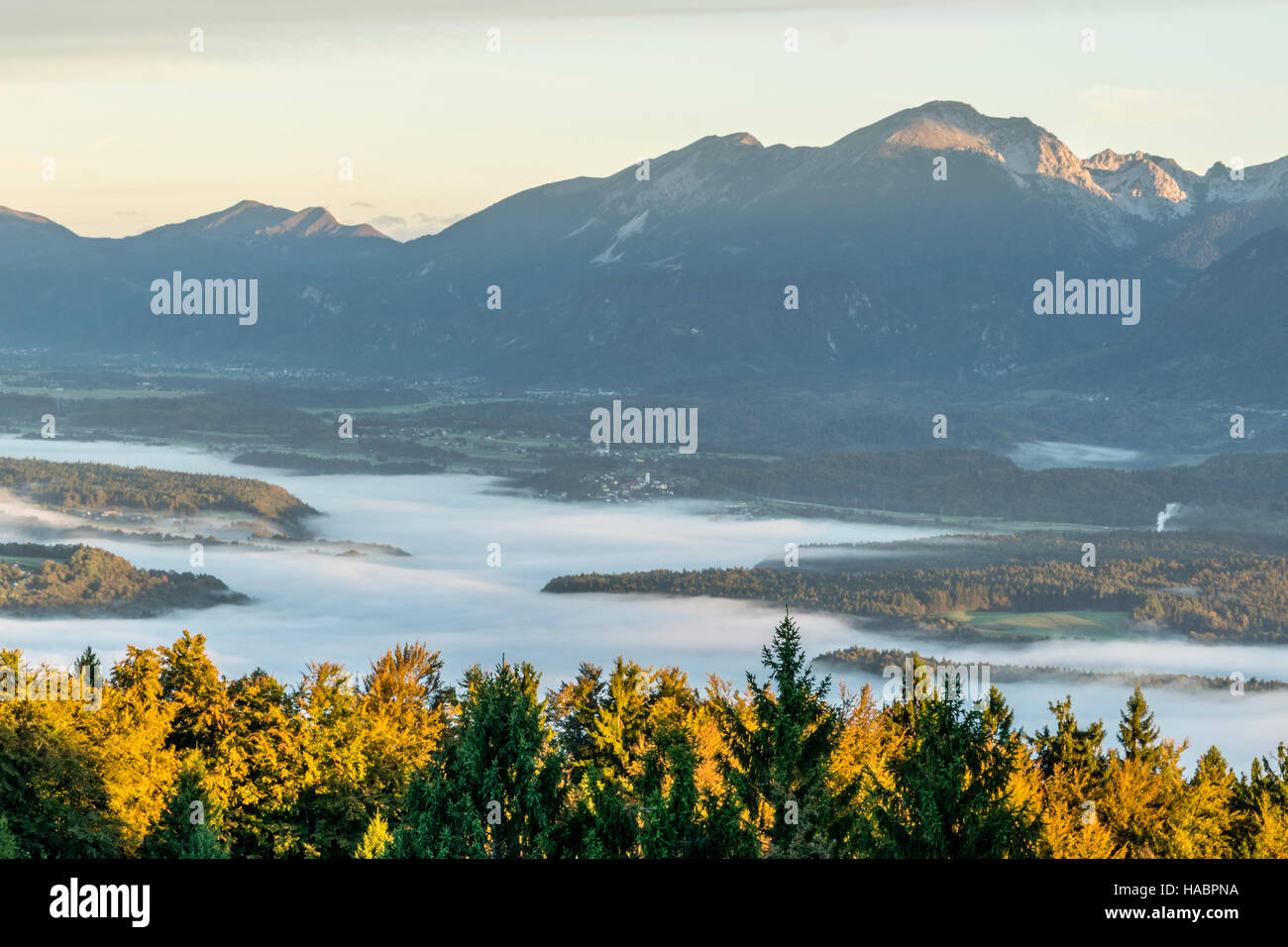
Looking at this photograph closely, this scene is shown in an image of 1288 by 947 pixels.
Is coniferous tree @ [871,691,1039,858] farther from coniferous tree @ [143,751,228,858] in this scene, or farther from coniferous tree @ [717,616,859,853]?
coniferous tree @ [143,751,228,858]

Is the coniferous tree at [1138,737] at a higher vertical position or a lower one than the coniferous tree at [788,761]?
lower

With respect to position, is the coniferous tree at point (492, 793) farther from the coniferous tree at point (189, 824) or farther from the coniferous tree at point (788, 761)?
the coniferous tree at point (189, 824)

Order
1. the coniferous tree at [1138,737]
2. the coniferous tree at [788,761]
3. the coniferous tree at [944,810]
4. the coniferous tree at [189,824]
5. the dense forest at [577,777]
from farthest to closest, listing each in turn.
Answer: the coniferous tree at [1138,737] < the coniferous tree at [189,824] < the coniferous tree at [788,761] < the dense forest at [577,777] < the coniferous tree at [944,810]

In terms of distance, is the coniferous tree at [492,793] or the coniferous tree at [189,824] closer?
the coniferous tree at [492,793]

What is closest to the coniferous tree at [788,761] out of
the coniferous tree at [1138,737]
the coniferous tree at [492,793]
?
the coniferous tree at [492,793]

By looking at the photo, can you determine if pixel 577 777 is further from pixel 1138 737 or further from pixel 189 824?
pixel 1138 737

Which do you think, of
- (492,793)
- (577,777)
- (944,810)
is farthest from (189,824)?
(944,810)

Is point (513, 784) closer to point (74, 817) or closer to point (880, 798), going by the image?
point (880, 798)
